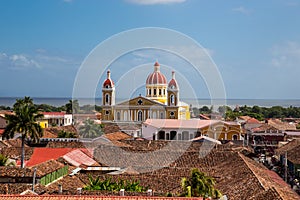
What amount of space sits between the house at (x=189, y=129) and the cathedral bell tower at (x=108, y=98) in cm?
999

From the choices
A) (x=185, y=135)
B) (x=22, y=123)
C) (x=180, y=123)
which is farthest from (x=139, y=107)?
(x=22, y=123)

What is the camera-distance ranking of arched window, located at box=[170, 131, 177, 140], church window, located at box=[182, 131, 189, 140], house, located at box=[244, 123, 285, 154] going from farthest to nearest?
1. arched window, located at box=[170, 131, 177, 140]
2. church window, located at box=[182, 131, 189, 140]
3. house, located at box=[244, 123, 285, 154]

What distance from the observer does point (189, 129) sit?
192 ft

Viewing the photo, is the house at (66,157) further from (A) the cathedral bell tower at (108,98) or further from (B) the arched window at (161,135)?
(A) the cathedral bell tower at (108,98)

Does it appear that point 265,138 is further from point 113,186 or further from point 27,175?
point 27,175

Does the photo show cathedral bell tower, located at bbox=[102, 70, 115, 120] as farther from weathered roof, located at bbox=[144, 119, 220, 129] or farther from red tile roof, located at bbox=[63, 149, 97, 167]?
red tile roof, located at bbox=[63, 149, 97, 167]

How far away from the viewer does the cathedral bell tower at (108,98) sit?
68438 millimetres

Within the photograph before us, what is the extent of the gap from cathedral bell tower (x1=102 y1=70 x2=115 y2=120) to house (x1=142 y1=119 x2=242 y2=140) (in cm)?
999

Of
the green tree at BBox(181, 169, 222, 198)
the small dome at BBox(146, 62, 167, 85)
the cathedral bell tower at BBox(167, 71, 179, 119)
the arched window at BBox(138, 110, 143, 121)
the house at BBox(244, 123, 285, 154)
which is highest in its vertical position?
the small dome at BBox(146, 62, 167, 85)

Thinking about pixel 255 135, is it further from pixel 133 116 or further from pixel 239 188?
pixel 239 188

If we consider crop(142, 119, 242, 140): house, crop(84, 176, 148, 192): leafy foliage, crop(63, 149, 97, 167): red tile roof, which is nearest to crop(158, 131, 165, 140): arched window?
crop(142, 119, 242, 140): house

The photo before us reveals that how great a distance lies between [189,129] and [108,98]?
1647 centimetres

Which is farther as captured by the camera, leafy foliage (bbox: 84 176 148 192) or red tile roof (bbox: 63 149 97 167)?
red tile roof (bbox: 63 149 97 167)

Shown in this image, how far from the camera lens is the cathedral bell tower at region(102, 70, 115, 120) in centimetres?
6844
